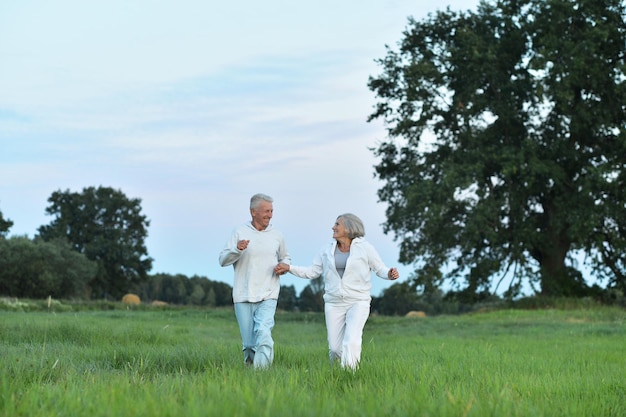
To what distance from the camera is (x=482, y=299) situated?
34594mm

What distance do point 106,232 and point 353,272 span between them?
184 ft

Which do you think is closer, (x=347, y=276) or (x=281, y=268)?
(x=347, y=276)

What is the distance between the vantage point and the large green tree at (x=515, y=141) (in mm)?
31156

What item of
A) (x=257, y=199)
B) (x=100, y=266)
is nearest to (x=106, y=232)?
(x=100, y=266)

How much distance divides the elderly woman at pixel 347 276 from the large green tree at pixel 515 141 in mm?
21487

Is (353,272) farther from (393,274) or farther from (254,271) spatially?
(254,271)

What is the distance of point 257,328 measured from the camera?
9.74 metres

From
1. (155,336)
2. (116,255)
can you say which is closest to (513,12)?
(155,336)

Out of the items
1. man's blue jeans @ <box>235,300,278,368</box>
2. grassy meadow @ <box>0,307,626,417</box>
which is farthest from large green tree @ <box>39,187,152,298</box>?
man's blue jeans @ <box>235,300,278,368</box>

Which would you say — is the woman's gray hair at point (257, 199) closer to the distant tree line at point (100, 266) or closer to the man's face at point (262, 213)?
the man's face at point (262, 213)

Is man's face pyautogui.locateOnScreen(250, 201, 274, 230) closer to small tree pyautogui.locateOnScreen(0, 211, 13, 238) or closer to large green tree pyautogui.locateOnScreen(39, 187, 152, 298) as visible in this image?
small tree pyautogui.locateOnScreen(0, 211, 13, 238)

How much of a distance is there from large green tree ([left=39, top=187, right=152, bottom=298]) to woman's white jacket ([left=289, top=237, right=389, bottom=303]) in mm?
53240

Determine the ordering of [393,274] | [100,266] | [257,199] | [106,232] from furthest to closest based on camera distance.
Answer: [106,232]
[100,266]
[257,199]
[393,274]

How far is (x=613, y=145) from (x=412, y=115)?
28.2 ft
